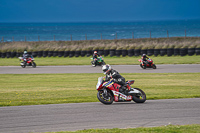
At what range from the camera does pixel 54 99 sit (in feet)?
42.5

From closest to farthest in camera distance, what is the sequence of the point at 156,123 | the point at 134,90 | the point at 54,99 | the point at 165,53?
the point at 156,123, the point at 134,90, the point at 54,99, the point at 165,53

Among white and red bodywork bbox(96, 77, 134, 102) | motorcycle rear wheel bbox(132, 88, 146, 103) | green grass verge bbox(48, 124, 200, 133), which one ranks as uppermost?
white and red bodywork bbox(96, 77, 134, 102)

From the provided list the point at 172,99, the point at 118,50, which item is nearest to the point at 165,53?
the point at 118,50

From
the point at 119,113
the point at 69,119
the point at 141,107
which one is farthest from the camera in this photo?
the point at 141,107

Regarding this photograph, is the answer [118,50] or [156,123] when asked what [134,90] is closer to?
[156,123]

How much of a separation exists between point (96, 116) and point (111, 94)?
2.19 metres

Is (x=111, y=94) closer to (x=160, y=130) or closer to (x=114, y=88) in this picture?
(x=114, y=88)

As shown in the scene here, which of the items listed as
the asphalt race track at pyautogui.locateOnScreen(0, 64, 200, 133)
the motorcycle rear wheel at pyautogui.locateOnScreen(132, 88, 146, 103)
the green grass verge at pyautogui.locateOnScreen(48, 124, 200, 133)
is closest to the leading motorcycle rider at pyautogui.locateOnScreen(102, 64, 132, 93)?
the motorcycle rear wheel at pyautogui.locateOnScreen(132, 88, 146, 103)

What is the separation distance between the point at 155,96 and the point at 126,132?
19.4 feet

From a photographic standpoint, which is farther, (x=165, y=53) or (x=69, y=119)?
(x=165, y=53)

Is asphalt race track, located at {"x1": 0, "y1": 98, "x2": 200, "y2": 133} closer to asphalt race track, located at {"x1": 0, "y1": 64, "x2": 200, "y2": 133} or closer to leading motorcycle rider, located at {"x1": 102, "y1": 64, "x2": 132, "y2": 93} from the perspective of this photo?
asphalt race track, located at {"x1": 0, "y1": 64, "x2": 200, "y2": 133}

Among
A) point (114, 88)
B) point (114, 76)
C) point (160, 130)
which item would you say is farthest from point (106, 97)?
point (160, 130)

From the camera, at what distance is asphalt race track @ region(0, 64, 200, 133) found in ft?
27.1

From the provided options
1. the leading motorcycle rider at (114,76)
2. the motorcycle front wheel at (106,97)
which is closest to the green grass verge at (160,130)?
the motorcycle front wheel at (106,97)
